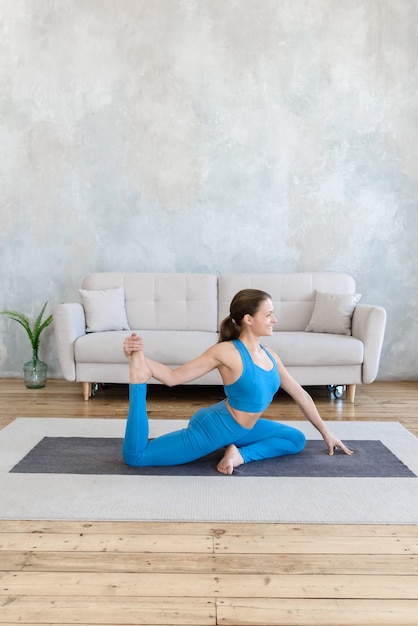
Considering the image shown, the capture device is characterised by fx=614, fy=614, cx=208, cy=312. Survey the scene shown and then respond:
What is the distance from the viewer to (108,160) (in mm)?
5109

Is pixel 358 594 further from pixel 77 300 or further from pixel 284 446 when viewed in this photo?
pixel 77 300

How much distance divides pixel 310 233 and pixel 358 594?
374 cm

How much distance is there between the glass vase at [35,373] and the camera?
4.79m

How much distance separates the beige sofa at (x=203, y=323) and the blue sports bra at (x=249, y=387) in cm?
139

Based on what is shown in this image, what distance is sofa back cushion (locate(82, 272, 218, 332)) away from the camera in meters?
4.70

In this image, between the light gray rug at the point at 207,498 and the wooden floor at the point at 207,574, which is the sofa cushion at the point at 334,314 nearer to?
the light gray rug at the point at 207,498

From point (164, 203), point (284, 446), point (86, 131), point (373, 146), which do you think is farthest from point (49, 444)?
point (373, 146)

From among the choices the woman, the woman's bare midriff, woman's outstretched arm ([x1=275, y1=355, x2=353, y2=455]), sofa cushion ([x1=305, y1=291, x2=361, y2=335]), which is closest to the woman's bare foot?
the woman

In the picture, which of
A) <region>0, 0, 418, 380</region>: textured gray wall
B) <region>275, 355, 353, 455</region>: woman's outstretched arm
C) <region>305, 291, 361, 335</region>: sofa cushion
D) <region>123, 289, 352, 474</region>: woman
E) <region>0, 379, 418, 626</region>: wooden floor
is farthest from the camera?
<region>0, 0, 418, 380</region>: textured gray wall

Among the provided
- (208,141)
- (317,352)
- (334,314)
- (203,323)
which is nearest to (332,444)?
(317,352)

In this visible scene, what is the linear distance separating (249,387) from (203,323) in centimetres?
199

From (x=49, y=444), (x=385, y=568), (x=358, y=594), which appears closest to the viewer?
(x=358, y=594)

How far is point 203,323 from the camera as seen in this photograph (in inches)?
185

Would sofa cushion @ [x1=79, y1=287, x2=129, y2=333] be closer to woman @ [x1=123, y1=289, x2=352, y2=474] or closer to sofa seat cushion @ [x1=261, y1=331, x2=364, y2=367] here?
sofa seat cushion @ [x1=261, y1=331, x2=364, y2=367]
